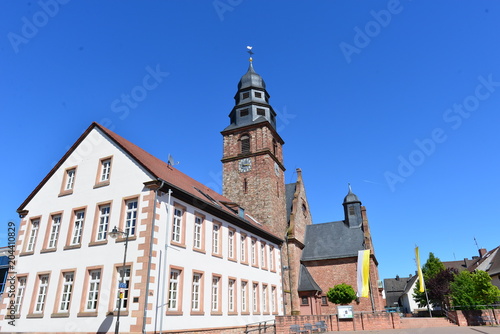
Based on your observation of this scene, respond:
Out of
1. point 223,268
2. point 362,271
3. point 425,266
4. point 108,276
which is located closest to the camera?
point 108,276

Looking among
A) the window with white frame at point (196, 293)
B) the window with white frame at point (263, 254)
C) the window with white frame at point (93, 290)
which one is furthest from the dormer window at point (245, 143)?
the window with white frame at point (93, 290)

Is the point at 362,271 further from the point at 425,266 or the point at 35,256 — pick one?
the point at 425,266

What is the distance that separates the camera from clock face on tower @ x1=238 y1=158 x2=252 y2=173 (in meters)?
34.2

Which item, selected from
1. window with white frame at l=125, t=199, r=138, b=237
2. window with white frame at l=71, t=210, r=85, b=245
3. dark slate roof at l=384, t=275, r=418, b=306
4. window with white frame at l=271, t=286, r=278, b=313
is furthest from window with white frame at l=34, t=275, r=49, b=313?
dark slate roof at l=384, t=275, r=418, b=306

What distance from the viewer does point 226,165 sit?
1398 inches

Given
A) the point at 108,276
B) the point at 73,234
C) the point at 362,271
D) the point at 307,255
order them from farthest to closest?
the point at 307,255 < the point at 362,271 < the point at 73,234 < the point at 108,276

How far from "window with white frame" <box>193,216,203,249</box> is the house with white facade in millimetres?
58

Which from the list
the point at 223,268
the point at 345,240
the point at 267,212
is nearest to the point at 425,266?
the point at 345,240

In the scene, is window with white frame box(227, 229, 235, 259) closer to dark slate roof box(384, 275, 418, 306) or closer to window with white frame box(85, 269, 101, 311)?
window with white frame box(85, 269, 101, 311)

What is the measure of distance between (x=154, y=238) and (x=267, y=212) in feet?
55.2

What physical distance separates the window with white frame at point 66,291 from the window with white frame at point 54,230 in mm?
2323

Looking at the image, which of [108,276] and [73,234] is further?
[73,234]

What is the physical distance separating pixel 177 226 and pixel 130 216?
241 centimetres

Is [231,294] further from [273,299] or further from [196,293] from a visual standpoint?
[273,299]
